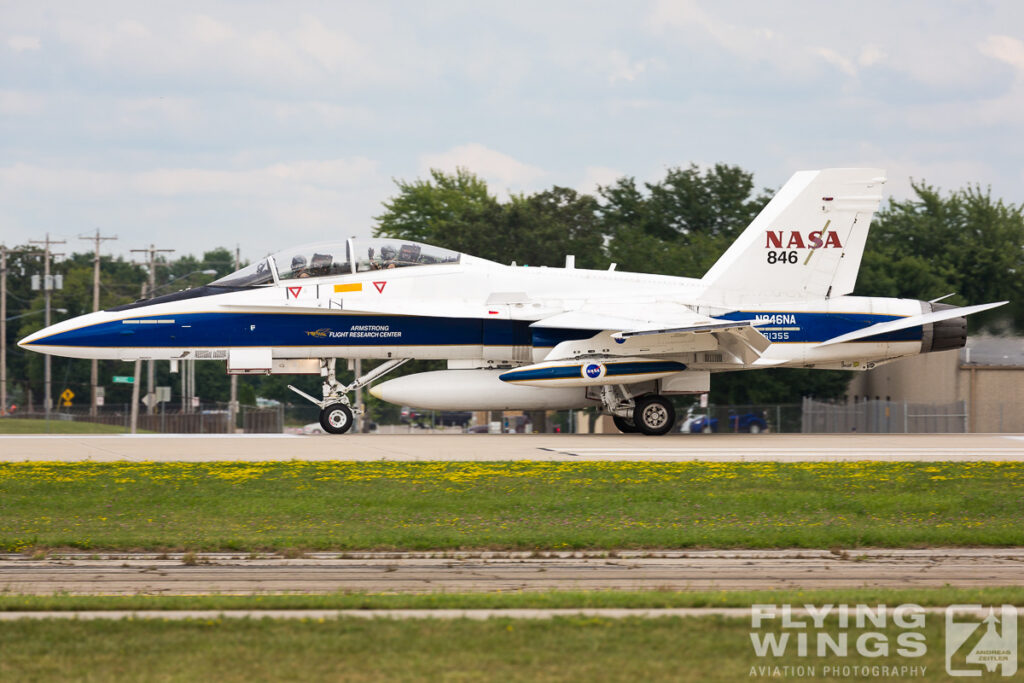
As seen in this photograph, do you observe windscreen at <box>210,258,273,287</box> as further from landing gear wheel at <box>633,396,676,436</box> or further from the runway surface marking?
the runway surface marking

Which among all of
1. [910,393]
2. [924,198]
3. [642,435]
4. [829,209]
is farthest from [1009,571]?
[924,198]

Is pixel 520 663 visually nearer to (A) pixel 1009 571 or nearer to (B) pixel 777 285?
(A) pixel 1009 571

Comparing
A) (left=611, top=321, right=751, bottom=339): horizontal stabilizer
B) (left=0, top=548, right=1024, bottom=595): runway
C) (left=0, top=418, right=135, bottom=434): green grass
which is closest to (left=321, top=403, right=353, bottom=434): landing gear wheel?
(left=611, top=321, right=751, bottom=339): horizontal stabilizer

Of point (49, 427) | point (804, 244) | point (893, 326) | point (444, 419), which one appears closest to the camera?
point (893, 326)

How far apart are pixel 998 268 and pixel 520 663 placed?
39.5m

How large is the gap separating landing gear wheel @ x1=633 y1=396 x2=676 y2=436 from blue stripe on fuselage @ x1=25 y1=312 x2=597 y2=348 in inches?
80.8

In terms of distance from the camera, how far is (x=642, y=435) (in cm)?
2445

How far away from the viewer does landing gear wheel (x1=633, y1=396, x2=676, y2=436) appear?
2420cm

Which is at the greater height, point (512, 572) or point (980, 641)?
point (980, 641)

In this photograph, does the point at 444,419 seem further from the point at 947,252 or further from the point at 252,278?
the point at 252,278

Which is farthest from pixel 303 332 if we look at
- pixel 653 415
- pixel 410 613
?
pixel 410 613

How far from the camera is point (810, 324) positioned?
24.7 metres

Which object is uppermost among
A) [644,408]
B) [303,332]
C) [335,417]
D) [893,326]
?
[893,326]

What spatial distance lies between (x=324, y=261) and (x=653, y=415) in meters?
7.73
